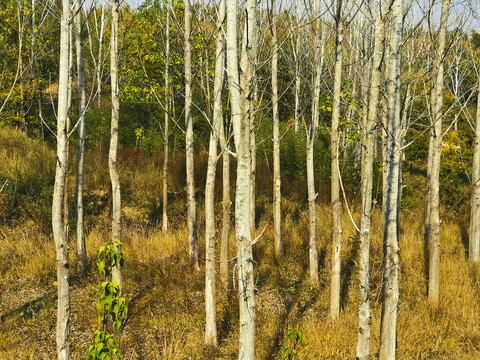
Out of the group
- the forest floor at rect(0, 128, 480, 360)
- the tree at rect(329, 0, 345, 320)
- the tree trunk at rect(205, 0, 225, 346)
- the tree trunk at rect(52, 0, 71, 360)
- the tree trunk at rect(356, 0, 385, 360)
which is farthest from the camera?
the tree at rect(329, 0, 345, 320)

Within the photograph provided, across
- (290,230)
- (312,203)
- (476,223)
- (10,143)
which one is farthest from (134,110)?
(476,223)

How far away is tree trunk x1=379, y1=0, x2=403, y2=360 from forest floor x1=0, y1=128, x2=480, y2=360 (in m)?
0.19

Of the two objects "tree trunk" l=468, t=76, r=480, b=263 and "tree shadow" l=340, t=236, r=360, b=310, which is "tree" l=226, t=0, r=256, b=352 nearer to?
"tree shadow" l=340, t=236, r=360, b=310

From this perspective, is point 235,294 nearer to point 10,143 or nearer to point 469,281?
point 469,281

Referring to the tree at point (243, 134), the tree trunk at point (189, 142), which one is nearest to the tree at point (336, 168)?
the tree at point (243, 134)

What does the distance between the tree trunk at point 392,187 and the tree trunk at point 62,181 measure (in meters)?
3.32

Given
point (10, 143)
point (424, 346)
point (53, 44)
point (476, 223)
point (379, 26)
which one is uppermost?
point (53, 44)

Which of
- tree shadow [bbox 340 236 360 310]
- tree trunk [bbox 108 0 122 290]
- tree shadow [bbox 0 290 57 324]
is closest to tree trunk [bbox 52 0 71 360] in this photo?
tree trunk [bbox 108 0 122 290]

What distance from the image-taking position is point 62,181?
4.29 meters

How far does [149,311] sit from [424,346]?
3936mm

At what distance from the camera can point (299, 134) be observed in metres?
16.1

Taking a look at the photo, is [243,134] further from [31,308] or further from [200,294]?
[31,308]

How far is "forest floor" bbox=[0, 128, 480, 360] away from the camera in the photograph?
5594 millimetres

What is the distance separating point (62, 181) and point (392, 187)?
3466 millimetres
